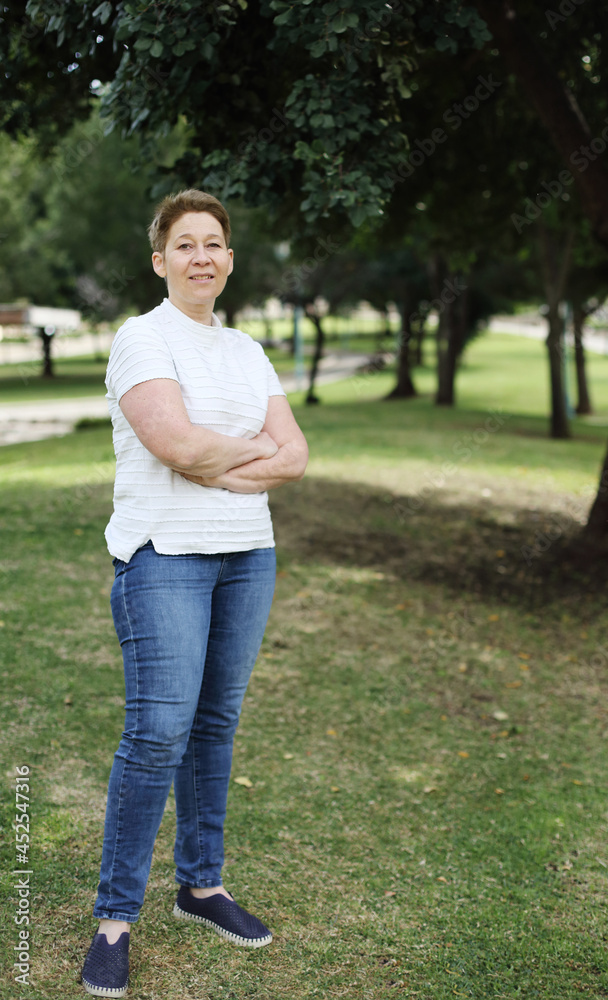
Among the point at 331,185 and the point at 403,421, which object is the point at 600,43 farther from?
the point at 403,421

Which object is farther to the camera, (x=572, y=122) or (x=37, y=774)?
(x=572, y=122)

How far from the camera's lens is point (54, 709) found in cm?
461

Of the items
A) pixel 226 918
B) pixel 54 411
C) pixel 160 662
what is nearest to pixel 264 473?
pixel 160 662

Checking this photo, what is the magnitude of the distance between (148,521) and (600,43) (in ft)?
24.8

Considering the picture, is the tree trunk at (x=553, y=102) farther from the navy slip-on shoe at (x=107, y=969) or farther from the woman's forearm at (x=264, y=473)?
the navy slip-on shoe at (x=107, y=969)

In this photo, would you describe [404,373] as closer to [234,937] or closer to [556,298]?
[556,298]

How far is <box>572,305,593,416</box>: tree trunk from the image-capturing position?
2417 cm

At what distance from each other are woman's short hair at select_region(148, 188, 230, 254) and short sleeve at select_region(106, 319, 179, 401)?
307 millimetres

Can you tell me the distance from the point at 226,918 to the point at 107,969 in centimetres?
47

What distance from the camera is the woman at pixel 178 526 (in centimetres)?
253

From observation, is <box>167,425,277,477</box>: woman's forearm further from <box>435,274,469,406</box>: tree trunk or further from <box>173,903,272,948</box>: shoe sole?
<box>435,274,469,406</box>: tree trunk

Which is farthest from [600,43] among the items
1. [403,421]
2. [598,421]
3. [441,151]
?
[598,421]

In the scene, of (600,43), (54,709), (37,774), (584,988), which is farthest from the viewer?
(600,43)

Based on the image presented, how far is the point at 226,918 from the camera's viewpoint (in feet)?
9.78
